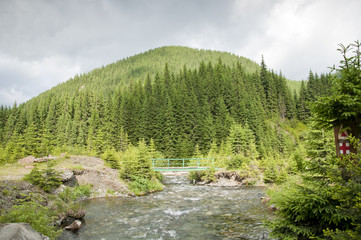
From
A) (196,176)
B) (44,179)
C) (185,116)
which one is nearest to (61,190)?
(44,179)

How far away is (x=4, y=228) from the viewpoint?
5.76m

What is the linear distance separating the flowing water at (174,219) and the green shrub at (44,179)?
299 centimetres

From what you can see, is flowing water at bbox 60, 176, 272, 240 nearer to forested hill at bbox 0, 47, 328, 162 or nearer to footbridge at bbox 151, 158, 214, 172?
footbridge at bbox 151, 158, 214, 172

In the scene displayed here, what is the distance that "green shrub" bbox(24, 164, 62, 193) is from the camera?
14930 millimetres

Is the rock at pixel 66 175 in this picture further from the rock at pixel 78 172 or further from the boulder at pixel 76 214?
the boulder at pixel 76 214

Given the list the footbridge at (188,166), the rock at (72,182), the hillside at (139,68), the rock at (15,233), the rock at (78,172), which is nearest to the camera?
the rock at (15,233)

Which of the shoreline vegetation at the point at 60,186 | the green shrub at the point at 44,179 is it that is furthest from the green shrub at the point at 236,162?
the green shrub at the point at 44,179

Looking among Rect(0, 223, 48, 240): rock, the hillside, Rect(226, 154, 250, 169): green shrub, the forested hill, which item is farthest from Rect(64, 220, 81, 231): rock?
the hillside

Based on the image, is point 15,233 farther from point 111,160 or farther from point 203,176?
point 203,176

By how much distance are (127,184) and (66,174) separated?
6.16 meters

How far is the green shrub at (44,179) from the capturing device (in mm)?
14930

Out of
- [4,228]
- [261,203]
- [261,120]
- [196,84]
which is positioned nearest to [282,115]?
[261,120]

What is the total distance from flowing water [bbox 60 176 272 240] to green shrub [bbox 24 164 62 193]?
299cm

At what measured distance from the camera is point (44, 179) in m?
15.5
